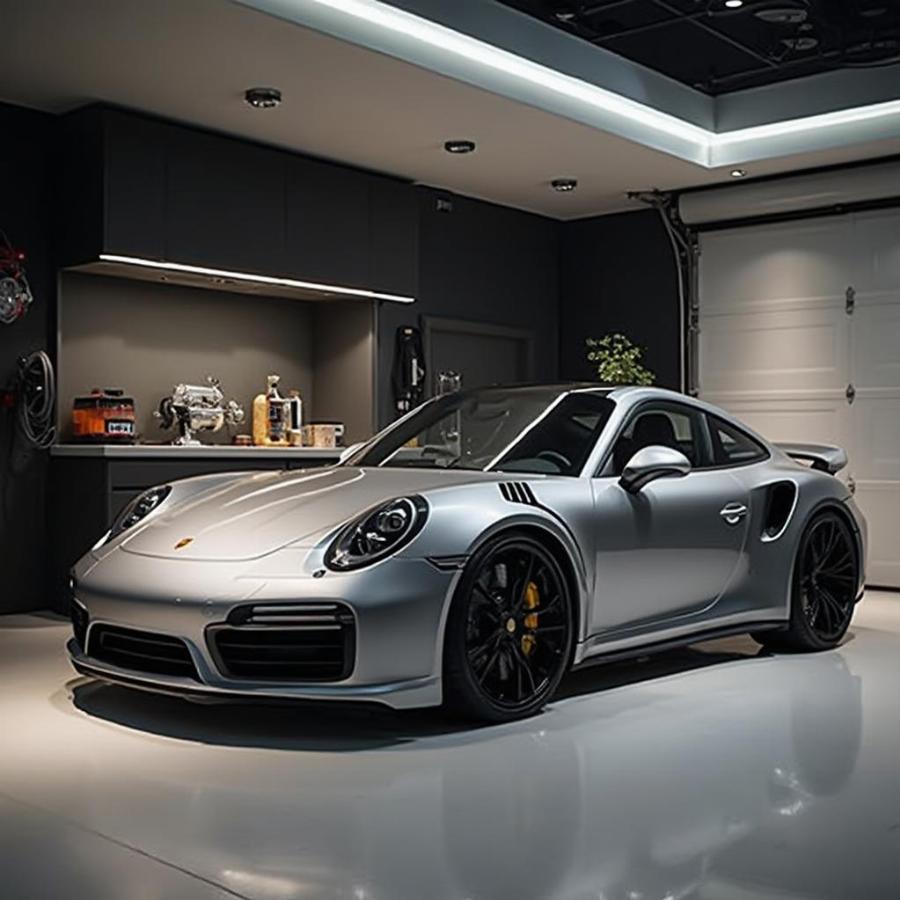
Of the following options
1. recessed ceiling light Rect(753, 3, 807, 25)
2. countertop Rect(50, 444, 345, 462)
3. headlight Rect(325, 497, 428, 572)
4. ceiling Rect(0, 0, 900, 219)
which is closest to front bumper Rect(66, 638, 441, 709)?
headlight Rect(325, 497, 428, 572)

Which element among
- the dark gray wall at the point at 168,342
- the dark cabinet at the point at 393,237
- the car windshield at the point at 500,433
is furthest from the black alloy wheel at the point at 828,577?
the dark gray wall at the point at 168,342

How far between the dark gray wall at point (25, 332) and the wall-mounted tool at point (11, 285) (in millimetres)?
110

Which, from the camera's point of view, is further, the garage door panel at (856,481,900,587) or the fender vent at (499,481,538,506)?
the garage door panel at (856,481,900,587)

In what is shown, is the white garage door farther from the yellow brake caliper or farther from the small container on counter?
the yellow brake caliper

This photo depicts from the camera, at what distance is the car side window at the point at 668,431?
413 centimetres

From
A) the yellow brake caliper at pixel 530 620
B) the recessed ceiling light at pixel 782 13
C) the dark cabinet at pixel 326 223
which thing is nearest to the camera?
the yellow brake caliper at pixel 530 620

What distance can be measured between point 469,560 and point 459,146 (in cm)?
378

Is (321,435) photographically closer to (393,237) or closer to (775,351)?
(393,237)

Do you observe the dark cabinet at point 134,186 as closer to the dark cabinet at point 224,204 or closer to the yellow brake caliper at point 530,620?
the dark cabinet at point 224,204

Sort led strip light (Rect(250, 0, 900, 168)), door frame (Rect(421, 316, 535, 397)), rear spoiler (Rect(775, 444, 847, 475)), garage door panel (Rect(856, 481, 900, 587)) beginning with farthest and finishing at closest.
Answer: door frame (Rect(421, 316, 535, 397)), garage door panel (Rect(856, 481, 900, 587)), rear spoiler (Rect(775, 444, 847, 475)), led strip light (Rect(250, 0, 900, 168))

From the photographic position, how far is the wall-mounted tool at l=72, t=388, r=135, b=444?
18.5 feet

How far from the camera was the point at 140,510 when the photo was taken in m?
3.81

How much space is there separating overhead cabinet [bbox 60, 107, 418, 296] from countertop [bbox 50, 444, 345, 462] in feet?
2.86

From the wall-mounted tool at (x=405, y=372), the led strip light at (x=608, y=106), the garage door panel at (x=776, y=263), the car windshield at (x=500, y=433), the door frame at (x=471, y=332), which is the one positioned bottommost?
the car windshield at (x=500, y=433)
